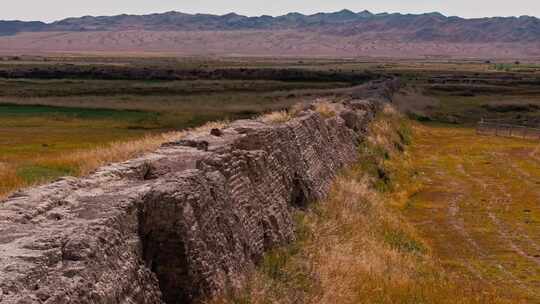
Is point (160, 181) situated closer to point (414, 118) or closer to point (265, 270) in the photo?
point (265, 270)

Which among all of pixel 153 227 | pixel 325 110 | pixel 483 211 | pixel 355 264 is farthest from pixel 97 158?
pixel 153 227

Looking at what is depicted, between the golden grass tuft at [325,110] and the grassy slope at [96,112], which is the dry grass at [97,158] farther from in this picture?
the golden grass tuft at [325,110]

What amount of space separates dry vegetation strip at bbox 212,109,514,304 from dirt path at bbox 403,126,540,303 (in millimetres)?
739

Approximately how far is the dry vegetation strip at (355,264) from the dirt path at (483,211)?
739 millimetres

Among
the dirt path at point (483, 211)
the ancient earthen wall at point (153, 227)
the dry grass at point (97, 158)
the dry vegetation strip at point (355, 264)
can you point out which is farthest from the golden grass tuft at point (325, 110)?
the ancient earthen wall at point (153, 227)

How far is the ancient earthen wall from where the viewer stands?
601cm

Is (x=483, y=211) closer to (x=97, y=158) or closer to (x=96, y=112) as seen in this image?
(x=97, y=158)

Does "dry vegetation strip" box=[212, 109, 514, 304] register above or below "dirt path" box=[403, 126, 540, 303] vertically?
above

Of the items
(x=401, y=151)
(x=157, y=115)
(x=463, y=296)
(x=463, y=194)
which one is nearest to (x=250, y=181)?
(x=463, y=296)

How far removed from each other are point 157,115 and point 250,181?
40.3 m

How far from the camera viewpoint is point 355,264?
38.5ft

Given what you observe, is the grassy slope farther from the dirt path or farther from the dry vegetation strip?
the dirt path

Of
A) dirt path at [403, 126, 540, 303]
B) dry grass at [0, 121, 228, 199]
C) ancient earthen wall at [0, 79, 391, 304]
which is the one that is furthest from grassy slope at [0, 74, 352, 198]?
dirt path at [403, 126, 540, 303]

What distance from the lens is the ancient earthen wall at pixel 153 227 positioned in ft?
19.7
